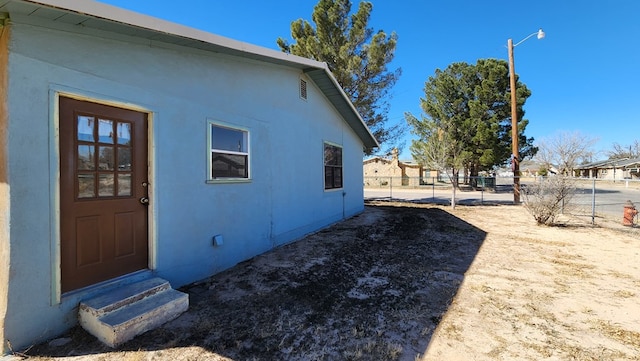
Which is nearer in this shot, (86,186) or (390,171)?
(86,186)

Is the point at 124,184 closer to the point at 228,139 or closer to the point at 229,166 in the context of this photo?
the point at 229,166

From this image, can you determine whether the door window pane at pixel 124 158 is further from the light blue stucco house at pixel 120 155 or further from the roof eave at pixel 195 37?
the roof eave at pixel 195 37

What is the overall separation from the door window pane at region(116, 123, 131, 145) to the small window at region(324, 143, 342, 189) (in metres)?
5.53

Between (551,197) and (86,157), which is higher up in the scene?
(86,157)

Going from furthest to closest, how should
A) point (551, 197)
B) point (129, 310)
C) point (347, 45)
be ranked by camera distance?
point (347, 45), point (551, 197), point (129, 310)

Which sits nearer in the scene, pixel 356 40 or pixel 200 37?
pixel 200 37

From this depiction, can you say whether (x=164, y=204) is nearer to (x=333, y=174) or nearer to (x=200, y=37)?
(x=200, y=37)

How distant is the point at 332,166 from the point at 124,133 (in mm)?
6154

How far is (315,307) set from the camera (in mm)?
3496

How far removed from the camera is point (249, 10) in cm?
879

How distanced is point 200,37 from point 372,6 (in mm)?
12591

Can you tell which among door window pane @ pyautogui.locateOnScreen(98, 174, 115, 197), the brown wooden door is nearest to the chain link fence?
the brown wooden door

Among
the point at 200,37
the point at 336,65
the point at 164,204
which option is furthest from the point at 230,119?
the point at 336,65

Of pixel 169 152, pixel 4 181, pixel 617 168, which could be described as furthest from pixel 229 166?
pixel 617 168
